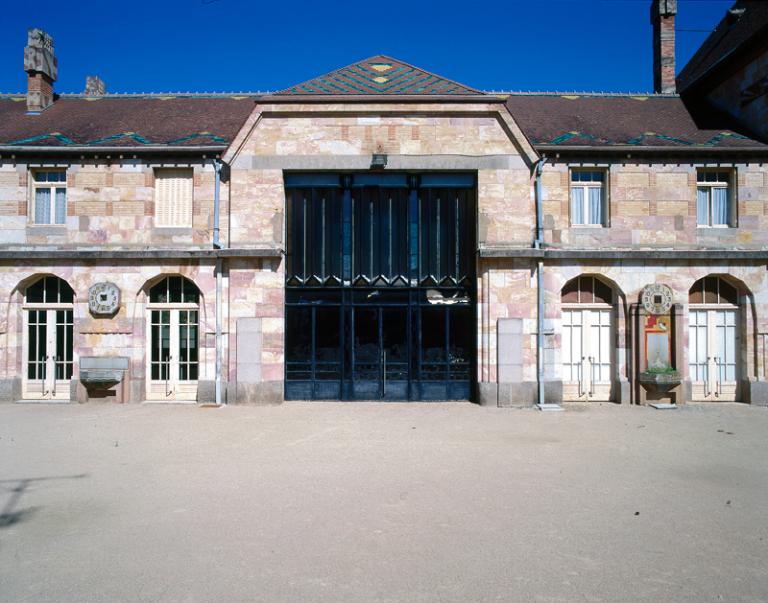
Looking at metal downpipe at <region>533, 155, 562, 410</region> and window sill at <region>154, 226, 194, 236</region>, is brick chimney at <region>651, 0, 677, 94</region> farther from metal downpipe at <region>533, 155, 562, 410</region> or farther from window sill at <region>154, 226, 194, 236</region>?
window sill at <region>154, 226, 194, 236</region>

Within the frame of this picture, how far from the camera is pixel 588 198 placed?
44.8 feet

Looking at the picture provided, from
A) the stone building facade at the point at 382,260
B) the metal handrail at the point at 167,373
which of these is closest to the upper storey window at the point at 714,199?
the stone building facade at the point at 382,260

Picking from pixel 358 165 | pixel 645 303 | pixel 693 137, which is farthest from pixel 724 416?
pixel 358 165

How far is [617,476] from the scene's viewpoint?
284 inches

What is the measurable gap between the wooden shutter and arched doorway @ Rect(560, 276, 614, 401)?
31.0 feet

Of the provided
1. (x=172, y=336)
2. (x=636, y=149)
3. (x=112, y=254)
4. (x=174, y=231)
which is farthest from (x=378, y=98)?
(x=172, y=336)

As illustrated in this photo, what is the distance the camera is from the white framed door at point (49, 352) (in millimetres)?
13477

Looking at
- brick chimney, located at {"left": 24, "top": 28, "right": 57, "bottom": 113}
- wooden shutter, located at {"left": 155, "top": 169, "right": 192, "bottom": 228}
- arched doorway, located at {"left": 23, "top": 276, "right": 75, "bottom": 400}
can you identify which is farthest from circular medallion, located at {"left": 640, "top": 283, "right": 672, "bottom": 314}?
brick chimney, located at {"left": 24, "top": 28, "right": 57, "bottom": 113}

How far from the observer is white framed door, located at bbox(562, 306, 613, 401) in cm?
1359

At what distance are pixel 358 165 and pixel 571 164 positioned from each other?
5137mm

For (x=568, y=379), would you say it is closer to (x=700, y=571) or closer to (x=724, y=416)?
(x=724, y=416)

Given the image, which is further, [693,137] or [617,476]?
[693,137]

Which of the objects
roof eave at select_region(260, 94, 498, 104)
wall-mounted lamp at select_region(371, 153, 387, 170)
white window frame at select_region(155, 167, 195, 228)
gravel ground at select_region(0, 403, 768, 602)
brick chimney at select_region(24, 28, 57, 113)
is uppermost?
brick chimney at select_region(24, 28, 57, 113)

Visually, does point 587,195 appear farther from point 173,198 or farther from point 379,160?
point 173,198
